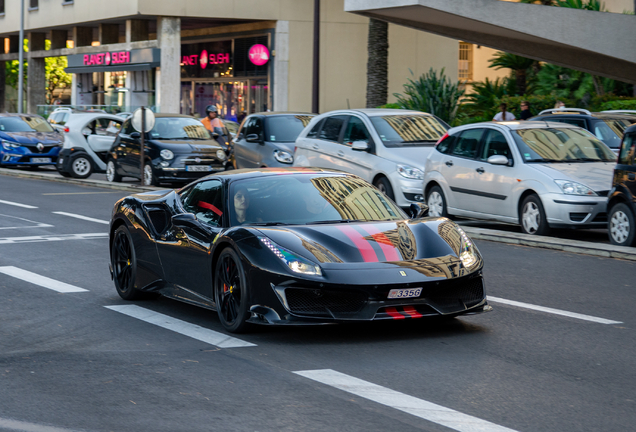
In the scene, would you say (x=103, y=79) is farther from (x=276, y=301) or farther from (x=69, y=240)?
(x=276, y=301)

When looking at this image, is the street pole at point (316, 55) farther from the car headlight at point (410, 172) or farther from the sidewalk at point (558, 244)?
the sidewalk at point (558, 244)

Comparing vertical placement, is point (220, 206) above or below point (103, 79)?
below

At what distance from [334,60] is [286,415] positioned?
3751 cm

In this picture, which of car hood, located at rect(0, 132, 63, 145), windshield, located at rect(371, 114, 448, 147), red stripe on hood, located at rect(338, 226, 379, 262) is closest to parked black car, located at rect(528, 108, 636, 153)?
windshield, located at rect(371, 114, 448, 147)

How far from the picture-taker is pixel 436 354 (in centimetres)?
629

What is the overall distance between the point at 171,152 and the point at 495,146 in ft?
32.5

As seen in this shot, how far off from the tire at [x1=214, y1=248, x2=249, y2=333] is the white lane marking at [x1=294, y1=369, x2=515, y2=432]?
1086 millimetres

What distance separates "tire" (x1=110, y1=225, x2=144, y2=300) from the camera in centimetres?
843

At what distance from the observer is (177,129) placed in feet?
75.4

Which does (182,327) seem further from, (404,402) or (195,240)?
(404,402)

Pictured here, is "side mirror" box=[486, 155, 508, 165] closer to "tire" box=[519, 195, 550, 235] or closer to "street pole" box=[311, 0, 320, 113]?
"tire" box=[519, 195, 550, 235]

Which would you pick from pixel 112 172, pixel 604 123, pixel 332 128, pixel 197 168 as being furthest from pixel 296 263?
pixel 112 172

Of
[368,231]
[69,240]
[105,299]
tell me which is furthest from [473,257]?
[69,240]

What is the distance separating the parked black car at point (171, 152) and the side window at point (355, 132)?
581 cm
